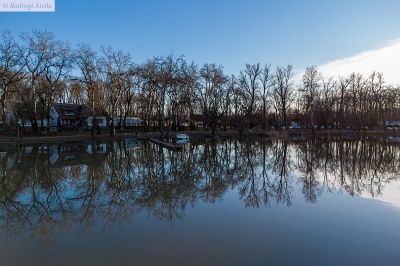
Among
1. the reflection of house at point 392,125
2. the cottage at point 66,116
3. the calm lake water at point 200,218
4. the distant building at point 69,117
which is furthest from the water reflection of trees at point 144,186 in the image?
the reflection of house at point 392,125

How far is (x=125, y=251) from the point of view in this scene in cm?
648

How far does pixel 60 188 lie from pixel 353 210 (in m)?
10.0

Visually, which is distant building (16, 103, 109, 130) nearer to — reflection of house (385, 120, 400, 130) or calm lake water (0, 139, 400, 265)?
calm lake water (0, 139, 400, 265)

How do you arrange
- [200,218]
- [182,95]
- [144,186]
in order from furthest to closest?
[182,95] < [144,186] < [200,218]

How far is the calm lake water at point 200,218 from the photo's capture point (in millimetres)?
6289

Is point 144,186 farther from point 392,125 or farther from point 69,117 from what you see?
point 392,125

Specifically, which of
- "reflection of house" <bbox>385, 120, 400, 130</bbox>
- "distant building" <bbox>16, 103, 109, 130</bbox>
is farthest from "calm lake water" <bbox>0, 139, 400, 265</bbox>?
"reflection of house" <bbox>385, 120, 400, 130</bbox>

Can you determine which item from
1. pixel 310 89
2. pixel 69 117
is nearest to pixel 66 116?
pixel 69 117

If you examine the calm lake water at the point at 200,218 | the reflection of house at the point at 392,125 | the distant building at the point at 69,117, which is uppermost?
the distant building at the point at 69,117

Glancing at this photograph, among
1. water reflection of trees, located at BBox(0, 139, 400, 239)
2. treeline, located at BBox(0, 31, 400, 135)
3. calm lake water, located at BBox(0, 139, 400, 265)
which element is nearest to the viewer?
calm lake water, located at BBox(0, 139, 400, 265)

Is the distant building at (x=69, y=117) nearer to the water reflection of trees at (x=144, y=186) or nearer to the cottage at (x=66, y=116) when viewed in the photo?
the cottage at (x=66, y=116)

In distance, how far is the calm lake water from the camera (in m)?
6.29

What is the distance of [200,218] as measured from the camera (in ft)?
29.0

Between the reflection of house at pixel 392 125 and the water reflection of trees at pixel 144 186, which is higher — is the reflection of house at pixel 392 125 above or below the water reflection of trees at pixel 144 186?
above
